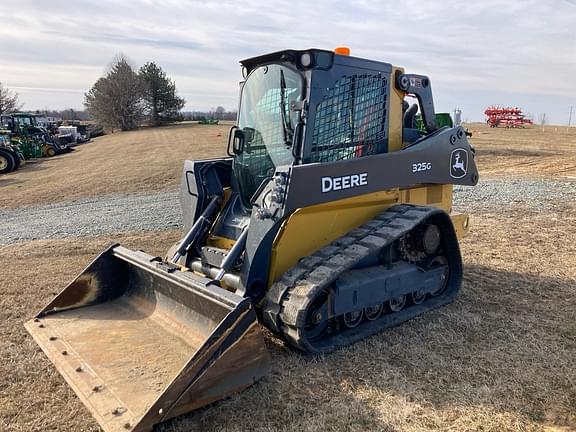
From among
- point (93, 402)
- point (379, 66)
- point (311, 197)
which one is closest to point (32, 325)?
point (93, 402)

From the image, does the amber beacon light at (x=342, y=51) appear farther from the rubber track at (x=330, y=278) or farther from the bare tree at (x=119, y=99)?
the bare tree at (x=119, y=99)

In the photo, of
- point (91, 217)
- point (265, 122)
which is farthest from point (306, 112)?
point (91, 217)

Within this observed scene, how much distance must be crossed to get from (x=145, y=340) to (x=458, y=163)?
12.5ft

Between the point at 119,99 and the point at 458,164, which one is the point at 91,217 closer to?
the point at 458,164

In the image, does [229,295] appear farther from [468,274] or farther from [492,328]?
[468,274]

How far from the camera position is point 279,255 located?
432 centimetres

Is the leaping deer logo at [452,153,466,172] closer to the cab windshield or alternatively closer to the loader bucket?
the cab windshield

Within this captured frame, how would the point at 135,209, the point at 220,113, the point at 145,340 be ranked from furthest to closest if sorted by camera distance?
1. the point at 220,113
2. the point at 135,209
3. the point at 145,340

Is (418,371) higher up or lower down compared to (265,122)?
lower down

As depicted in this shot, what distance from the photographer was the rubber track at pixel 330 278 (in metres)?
3.93

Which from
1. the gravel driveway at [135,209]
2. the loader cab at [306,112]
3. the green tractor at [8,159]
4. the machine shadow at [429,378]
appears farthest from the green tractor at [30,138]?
the machine shadow at [429,378]

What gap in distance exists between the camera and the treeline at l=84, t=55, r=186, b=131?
6069cm

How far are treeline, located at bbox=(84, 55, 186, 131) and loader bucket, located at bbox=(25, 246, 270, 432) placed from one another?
59.0 m

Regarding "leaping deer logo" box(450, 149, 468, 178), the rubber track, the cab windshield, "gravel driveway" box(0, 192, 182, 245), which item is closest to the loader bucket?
the rubber track
